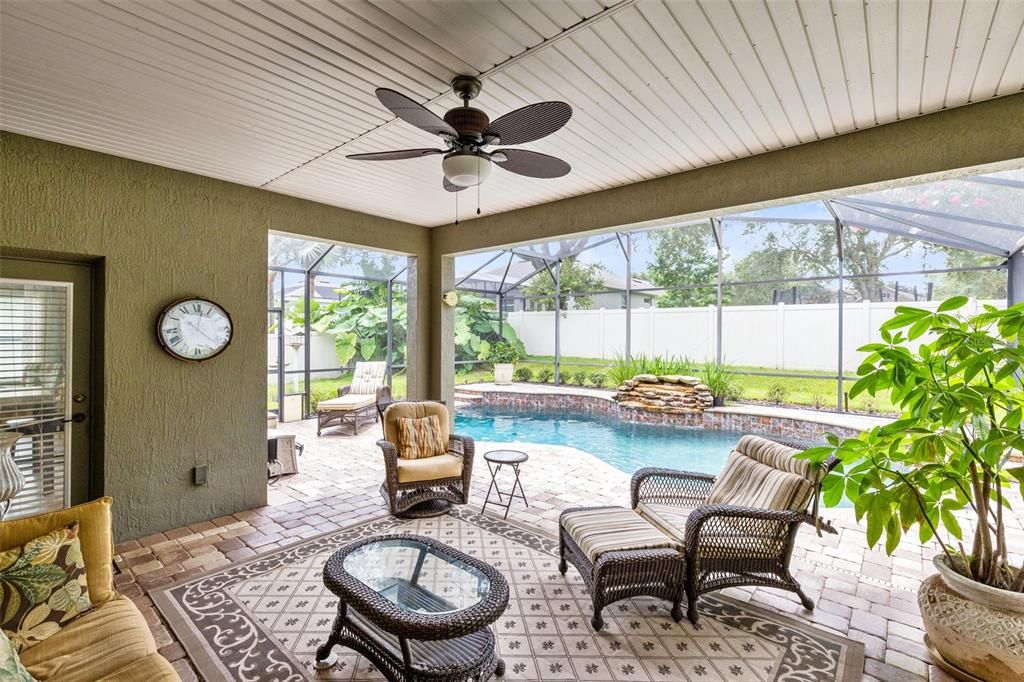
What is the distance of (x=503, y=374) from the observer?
39.4 ft

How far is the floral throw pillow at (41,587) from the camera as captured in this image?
1.84 m

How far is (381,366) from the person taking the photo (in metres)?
8.93

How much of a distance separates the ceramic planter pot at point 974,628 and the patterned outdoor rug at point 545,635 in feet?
1.23

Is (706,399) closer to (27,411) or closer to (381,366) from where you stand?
(381,366)

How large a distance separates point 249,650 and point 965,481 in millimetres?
3677

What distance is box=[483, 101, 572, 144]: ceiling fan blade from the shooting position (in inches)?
79.2

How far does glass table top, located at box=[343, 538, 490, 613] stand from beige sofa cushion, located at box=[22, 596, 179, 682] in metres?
0.83

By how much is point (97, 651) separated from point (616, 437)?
742 cm

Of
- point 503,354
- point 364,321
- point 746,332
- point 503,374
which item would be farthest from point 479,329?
point 746,332

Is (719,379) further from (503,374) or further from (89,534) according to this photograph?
(89,534)

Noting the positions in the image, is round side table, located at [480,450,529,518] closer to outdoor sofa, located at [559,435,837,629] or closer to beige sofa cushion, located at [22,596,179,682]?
outdoor sofa, located at [559,435,837,629]

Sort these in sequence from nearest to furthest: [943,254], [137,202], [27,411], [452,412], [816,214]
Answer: [27,411]
[137,202]
[452,412]
[943,254]
[816,214]

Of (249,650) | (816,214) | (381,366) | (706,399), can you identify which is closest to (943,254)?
(816,214)

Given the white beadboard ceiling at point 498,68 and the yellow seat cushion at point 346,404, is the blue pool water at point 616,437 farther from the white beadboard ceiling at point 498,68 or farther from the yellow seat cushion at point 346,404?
the white beadboard ceiling at point 498,68
